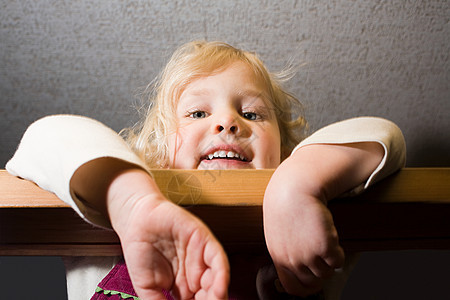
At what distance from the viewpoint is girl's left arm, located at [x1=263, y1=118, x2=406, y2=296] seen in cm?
36

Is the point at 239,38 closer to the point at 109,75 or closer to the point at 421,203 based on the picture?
the point at 109,75

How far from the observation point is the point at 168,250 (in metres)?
0.34

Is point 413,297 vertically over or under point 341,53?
under

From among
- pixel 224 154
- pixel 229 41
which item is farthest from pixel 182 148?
pixel 229 41

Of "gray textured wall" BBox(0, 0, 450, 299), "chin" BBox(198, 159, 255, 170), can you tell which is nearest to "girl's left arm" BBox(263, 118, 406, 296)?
"chin" BBox(198, 159, 255, 170)

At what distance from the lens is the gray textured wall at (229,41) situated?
3.11ft

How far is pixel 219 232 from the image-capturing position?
0.43m

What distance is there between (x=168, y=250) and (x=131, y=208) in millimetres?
47

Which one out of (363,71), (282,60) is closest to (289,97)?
(282,60)

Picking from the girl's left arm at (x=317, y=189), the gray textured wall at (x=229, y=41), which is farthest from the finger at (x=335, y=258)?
the gray textured wall at (x=229, y=41)

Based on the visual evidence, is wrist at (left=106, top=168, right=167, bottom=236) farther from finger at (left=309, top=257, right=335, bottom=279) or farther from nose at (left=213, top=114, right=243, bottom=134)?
nose at (left=213, top=114, right=243, bottom=134)

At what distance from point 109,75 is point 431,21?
77cm

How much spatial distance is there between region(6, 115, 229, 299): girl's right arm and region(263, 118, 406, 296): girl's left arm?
0.07 m

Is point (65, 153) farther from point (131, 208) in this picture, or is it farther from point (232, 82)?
point (232, 82)
